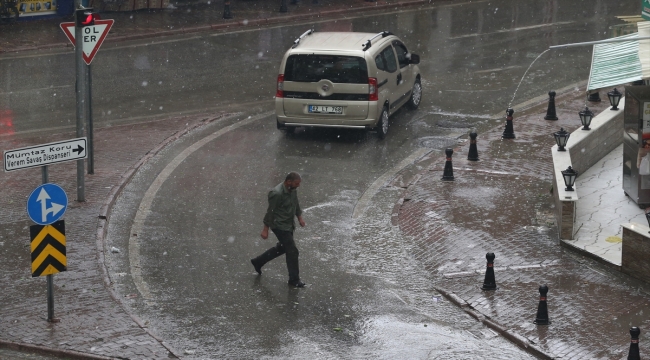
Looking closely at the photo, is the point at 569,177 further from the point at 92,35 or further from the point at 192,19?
the point at 192,19

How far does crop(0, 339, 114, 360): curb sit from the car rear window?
8.88 m

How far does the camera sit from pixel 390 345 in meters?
11.6

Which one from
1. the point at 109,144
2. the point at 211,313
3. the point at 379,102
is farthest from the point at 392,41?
the point at 211,313

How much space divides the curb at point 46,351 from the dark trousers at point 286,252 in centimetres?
290

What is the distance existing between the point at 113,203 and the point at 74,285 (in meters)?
3.21

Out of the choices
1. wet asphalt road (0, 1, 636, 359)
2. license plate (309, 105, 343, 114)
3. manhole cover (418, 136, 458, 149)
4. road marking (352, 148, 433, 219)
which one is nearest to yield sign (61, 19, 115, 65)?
wet asphalt road (0, 1, 636, 359)

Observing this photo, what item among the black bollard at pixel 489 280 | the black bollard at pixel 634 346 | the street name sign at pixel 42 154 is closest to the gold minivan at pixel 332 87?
→ the black bollard at pixel 489 280

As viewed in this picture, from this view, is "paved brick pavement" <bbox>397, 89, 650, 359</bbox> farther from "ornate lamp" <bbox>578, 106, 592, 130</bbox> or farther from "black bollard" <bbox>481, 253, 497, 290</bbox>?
"ornate lamp" <bbox>578, 106, 592, 130</bbox>

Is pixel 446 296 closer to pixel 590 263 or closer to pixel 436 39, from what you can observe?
pixel 590 263

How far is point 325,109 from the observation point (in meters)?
18.9

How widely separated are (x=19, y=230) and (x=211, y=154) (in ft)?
15.3

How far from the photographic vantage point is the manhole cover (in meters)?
19.4

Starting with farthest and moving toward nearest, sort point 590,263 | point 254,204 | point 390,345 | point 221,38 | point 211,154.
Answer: point 221,38 → point 211,154 → point 254,204 → point 590,263 → point 390,345

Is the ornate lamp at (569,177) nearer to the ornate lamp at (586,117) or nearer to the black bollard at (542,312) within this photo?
the black bollard at (542,312)
